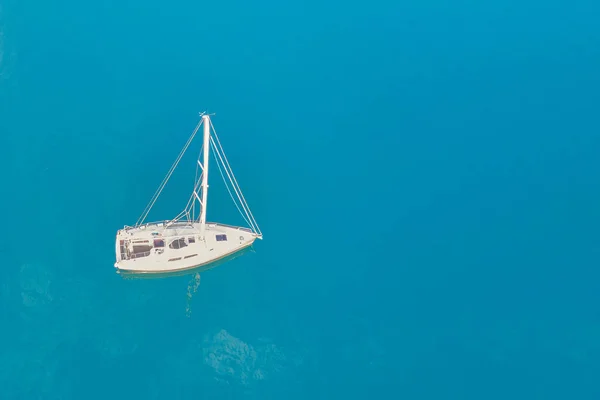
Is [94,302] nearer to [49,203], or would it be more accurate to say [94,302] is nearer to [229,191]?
[49,203]

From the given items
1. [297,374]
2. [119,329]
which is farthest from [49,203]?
[297,374]

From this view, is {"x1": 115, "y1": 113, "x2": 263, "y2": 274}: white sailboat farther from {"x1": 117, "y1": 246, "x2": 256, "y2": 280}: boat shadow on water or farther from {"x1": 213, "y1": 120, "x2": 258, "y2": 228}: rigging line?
{"x1": 213, "y1": 120, "x2": 258, "y2": 228}: rigging line

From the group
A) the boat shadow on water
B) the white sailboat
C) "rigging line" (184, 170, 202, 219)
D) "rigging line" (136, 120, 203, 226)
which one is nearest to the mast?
the white sailboat

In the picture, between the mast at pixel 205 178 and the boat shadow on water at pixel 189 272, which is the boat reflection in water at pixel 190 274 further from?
the mast at pixel 205 178

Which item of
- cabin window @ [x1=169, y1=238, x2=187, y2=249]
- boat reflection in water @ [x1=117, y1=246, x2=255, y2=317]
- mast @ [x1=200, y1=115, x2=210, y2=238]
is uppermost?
mast @ [x1=200, y1=115, x2=210, y2=238]

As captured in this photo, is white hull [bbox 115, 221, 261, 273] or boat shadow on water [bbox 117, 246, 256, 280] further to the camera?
boat shadow on water [bbox 117, 246, 256, 280]

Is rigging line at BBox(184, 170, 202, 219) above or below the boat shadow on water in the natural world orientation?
above

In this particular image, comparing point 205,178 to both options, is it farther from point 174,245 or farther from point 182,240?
point 174,245
